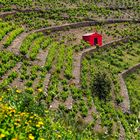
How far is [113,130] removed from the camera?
2728cm

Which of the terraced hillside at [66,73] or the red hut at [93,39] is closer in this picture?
the terraced hillside at [66,73]

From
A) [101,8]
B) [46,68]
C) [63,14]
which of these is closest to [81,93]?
[46,68]

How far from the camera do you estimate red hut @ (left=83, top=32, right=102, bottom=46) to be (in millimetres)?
45656

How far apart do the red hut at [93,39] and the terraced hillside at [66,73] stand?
72 cm

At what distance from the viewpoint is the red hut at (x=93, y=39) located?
4566 cm

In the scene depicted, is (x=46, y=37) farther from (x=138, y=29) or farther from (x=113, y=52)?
(x=138, y=29)

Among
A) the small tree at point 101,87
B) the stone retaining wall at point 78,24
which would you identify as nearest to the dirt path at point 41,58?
the small tree at point 101,87

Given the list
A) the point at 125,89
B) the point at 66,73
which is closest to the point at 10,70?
the point at 66,73

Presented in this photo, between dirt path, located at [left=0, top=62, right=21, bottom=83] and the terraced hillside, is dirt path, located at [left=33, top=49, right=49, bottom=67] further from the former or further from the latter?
dirt path, located at [left=0, top=62, right=21, bottom=83]

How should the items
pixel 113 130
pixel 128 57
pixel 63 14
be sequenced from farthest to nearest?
1. pixel 63 14
2. pixel 128 57
3. pixel 113 130

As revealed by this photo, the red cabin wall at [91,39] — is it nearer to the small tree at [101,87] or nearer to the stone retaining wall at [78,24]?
the stone retaining wall at [78,24]

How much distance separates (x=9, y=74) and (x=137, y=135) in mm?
10509

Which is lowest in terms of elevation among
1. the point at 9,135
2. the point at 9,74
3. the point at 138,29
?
the point at 138,29

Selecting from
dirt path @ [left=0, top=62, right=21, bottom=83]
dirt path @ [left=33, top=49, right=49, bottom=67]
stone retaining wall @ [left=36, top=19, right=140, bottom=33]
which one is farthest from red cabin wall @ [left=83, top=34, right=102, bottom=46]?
dirt path @ [left=0, top=62, right=21, bottom=83]
